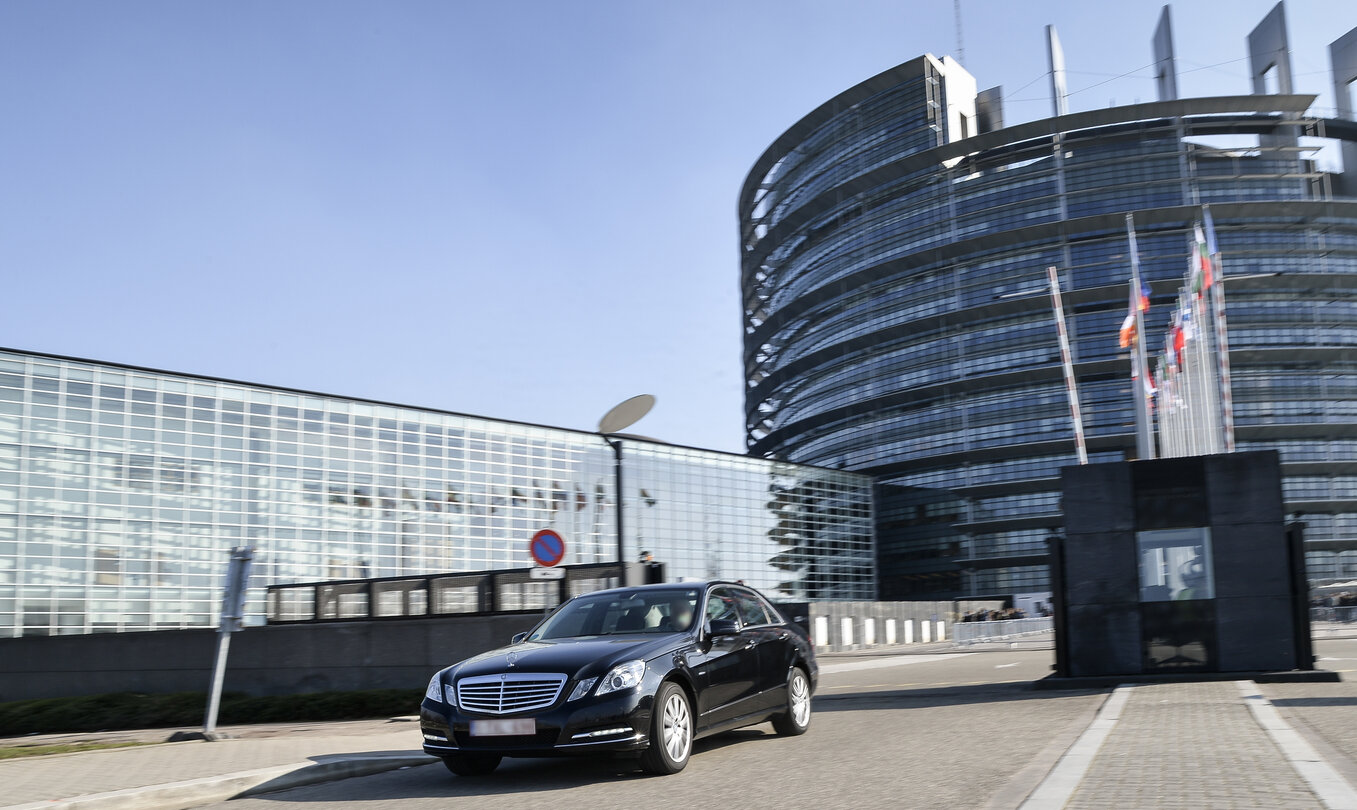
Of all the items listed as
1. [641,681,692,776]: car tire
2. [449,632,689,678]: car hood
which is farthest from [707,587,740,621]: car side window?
[641,681,692,776]: car tire

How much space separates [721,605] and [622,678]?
202cm

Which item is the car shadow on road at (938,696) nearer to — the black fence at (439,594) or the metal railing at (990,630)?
the black fence at (439,594)

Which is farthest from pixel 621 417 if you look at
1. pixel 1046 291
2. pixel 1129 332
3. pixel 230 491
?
pixel 1046 291

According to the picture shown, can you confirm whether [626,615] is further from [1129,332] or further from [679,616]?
[1129,332]

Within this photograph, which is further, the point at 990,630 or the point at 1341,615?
the point at 1341,615

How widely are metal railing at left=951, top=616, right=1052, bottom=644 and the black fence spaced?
26425mm

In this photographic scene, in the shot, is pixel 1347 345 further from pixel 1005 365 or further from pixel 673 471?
pixel 673 471

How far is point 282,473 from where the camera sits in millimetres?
36094

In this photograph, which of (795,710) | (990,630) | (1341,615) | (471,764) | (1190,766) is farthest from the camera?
(1341,615)

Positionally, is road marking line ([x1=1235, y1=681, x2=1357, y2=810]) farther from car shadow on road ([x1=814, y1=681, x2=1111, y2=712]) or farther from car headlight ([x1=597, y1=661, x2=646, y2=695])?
car headlight ([x1=597, y1=661, x2=646, y2=695])

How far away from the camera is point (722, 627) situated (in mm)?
10203

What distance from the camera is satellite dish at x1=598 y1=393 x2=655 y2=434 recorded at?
16.0m

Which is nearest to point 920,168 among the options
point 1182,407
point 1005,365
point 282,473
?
point 1005,365

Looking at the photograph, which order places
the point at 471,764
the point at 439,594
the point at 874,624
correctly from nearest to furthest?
the point at 471,764 < the point at 439,594 < the point at 874,624
